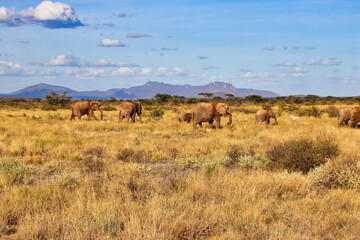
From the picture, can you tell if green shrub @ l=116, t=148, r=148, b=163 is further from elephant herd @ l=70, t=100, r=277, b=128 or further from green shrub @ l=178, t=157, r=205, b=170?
elephant herd @ l=70, t=100, r=277, b=128

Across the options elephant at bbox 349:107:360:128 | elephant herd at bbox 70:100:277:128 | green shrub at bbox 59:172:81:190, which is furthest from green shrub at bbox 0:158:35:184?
elephant at bbox 349:107:360:128

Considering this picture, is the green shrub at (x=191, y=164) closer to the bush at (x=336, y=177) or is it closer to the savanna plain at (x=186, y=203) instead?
the savanna plain at (x=186, y=203)

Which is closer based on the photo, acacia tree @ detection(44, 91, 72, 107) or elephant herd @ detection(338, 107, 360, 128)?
elephant herd @ detection(338, 107, 360, 128)

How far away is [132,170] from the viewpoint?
6.06 m

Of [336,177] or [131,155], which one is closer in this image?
[336,177]

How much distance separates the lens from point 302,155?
700 centimetres

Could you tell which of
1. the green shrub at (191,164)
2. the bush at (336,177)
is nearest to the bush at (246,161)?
the green shrub at (191,164)

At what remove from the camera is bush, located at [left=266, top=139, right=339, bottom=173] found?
22.5 feet

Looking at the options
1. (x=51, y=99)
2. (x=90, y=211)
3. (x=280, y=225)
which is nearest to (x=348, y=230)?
(x=280, y=225)

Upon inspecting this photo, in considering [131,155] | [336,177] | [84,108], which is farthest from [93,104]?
[336,177]

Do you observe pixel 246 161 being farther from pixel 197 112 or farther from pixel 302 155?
pixel 197 112

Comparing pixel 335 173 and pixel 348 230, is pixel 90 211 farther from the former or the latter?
pixel 335 173

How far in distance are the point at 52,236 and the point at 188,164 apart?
4.37 meters

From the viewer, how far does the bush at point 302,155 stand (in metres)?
6.87
